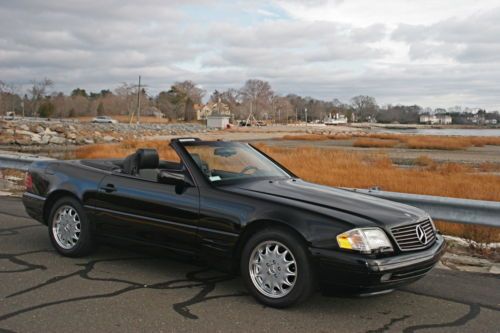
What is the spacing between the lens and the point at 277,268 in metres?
4.61

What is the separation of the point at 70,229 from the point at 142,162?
1.22m

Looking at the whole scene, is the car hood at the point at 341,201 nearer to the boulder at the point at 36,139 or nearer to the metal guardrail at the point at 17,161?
the metal guardrail at the point at 17,161

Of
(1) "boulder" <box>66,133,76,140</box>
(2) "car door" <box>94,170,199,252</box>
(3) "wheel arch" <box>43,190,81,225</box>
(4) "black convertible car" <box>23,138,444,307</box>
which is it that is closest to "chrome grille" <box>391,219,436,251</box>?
(4) "black convertible car" <box>23,138,444,307</box>

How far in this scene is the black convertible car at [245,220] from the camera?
Result: 173 inches

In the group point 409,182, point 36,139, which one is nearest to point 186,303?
point 409,182

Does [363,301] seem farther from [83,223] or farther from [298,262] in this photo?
[83,223]

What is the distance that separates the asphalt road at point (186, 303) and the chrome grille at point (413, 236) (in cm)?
57

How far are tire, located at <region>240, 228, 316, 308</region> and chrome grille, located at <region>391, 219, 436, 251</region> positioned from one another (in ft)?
2.50

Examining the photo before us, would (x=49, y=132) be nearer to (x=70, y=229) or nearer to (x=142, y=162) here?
(x=70, y=229)

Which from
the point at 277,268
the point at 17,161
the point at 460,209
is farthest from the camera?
the point at 17,161

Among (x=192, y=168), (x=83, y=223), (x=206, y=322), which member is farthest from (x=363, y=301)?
(x=83, y=223)

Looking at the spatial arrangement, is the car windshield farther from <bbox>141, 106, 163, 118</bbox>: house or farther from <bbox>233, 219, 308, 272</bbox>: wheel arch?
<bbox>141, 106, 163, 118</bbox>: house

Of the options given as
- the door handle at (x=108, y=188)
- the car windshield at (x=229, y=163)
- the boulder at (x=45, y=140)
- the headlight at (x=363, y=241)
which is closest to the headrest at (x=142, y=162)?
the door handle at (x=108, y=188)

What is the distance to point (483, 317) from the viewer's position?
15.0 ft
